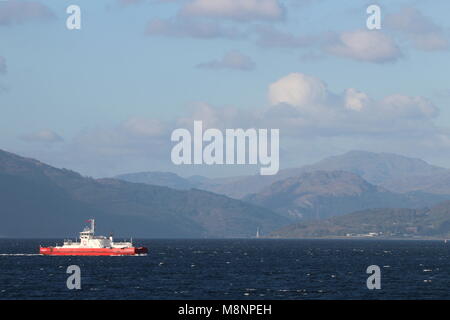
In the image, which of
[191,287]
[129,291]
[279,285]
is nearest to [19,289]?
[129,291]

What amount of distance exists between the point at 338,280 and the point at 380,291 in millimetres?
28880
